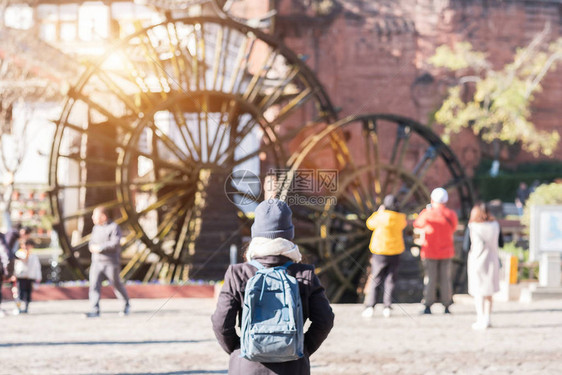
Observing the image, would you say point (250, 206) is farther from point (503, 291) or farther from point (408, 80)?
point (408, 80)

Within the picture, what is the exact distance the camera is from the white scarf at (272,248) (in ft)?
12.6

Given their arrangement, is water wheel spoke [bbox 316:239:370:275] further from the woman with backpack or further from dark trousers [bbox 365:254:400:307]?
the woman with backpack

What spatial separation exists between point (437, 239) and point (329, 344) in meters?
3.34

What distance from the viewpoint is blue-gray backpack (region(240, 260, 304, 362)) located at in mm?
3650

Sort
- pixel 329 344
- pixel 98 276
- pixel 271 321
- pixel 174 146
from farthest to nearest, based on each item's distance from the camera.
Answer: pixel 174 146 < pixel 98 276 < pixel 329 344 < pixel 271 321

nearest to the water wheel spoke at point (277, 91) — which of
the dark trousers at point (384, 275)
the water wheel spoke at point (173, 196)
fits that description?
the water wheel spoke at point (173, 196)

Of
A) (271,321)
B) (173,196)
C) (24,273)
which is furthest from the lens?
(173,196)

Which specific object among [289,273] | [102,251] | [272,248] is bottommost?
[102,251]

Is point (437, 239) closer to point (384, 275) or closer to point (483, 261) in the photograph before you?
point (384, 275)

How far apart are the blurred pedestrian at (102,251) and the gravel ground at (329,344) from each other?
415 mm

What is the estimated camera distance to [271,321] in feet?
12.0

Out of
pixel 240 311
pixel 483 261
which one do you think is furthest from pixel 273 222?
pixel 483 261

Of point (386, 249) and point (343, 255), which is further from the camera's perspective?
point (343, 255)

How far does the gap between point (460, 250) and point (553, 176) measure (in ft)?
72.7
